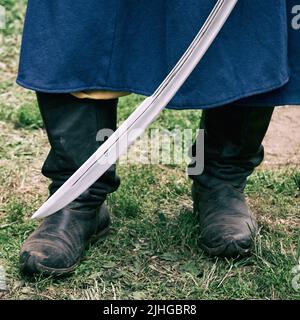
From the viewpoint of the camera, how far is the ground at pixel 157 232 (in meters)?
1.88

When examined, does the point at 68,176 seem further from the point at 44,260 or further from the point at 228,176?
the point at 228,176

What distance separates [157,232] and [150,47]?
1.69ft

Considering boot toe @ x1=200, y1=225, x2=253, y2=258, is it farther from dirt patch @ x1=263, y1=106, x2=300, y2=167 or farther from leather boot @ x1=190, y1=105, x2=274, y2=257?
dirt patch @ x1=263, y1=106, x2=300, y2=167

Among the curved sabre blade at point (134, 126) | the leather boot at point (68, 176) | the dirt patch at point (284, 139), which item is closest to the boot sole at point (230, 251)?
the leather boot at point (68, 176)

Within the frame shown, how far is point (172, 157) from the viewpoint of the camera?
2613 mm

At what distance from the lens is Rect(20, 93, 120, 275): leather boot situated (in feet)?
6.17

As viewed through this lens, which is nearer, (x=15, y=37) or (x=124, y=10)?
(x=124, y=10)

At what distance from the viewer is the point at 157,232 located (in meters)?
2.12

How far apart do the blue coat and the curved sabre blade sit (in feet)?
0.49

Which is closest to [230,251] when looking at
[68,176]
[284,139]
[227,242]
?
[227,242]

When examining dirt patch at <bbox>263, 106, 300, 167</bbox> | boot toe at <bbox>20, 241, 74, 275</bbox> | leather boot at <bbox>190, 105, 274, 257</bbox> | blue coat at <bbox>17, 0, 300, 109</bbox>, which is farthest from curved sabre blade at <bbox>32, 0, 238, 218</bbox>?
dirt patch at <bbox>263, 106, 300, 167</bbox>

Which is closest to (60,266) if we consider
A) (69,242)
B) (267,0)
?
(69,242)

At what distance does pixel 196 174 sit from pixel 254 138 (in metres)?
0.19
